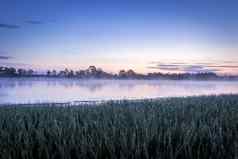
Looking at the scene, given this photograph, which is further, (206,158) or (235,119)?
(235,119)

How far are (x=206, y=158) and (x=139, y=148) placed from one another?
0.92 m

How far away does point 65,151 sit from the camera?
514 centimetres

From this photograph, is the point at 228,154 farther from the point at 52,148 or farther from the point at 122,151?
the point at 52,148

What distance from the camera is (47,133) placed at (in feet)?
21.6

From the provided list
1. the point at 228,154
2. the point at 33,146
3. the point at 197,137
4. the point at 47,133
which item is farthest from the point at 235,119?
the point at 33,146

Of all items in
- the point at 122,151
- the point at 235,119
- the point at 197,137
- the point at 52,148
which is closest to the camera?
the point at 122,151

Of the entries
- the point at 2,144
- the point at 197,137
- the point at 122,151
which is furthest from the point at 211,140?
the point at 2,144

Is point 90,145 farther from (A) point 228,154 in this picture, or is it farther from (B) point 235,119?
(B) point 235,119

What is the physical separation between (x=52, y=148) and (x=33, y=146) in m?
0.30

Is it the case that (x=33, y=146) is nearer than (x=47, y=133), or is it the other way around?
(x=33, y=146)

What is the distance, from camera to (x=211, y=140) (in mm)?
5770

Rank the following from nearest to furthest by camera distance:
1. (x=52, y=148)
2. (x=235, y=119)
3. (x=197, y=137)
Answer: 1. (x=52, y=148)
2. (x=197, y=137)
3. (x=235, y=119)

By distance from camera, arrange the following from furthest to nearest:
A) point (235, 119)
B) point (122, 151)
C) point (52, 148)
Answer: point (235, 119), point (52, 148), point (122, 151)

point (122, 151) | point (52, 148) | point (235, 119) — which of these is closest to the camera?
point (122, 151)
